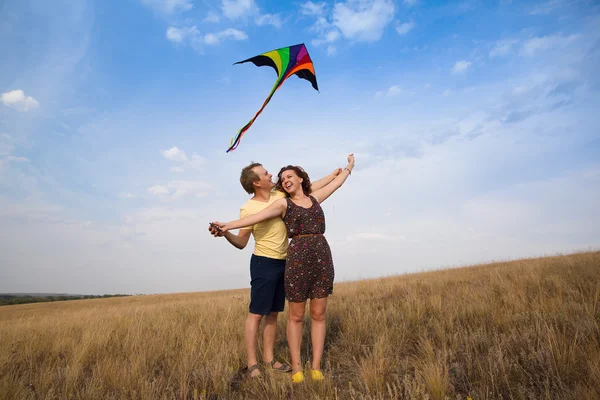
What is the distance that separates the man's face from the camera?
14.8 feet

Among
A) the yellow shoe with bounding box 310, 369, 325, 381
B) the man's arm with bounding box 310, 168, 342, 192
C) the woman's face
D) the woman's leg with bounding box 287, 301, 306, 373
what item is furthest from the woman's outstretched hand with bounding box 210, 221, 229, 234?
the yellow shoe with bounding box 310, 369, 325, 381

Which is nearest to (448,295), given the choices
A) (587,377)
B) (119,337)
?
(587,377)

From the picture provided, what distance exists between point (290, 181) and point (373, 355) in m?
2.21

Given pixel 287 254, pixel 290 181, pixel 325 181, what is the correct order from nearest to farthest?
pixel 287 254 < pixel 290 181 < pixel 325 181

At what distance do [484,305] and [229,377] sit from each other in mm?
4023

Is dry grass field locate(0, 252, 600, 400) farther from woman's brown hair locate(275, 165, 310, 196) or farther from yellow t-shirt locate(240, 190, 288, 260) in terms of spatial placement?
woman's brown hair locate(275, 165, 310, 196)

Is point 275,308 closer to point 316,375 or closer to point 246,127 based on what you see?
point 316,375

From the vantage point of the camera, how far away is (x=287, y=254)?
13.3 ft

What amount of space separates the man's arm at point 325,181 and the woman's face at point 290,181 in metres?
0.57

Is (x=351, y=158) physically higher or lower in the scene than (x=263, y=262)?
higher

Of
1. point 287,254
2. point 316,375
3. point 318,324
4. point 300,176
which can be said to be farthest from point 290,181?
point 316,375

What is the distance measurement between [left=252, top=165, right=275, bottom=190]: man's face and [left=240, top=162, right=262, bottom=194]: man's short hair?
0.13 ft

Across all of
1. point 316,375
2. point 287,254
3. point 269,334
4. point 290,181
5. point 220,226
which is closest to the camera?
point 316,375

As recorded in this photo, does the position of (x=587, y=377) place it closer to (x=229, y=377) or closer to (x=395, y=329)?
(x=395, y=329)
